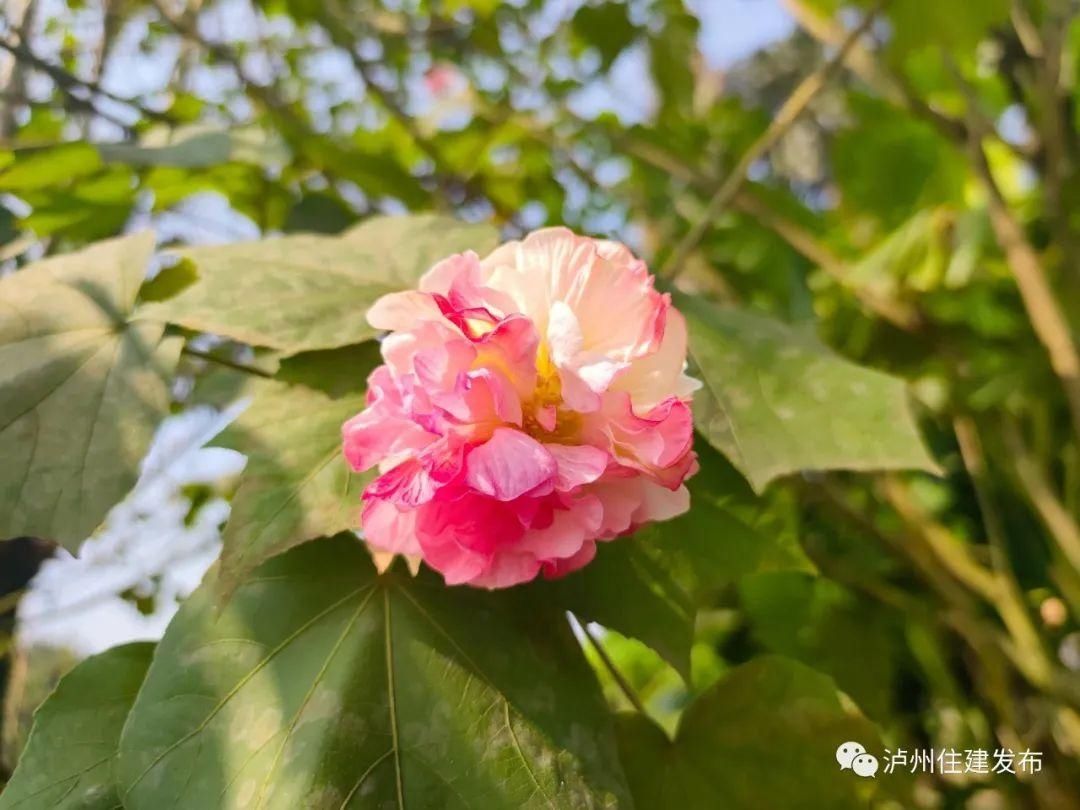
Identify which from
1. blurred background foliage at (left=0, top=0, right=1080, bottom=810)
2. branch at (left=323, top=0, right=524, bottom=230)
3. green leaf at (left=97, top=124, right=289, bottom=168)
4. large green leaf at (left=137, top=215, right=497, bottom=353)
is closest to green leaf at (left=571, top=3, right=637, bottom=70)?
blurred background foliage at (left=0, top=0, right=1080, bottom=810)

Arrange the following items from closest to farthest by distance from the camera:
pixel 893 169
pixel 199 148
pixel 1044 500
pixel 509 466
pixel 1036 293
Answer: pixel 509 466 < pixel 199 148 < pixel 1036 293 < pixel 1044 500 < pixel 893 169

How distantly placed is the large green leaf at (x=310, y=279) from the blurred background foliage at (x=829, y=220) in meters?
0.17

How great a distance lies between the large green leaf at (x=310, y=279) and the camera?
427mm

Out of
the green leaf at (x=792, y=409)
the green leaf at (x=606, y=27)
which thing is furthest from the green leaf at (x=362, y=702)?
the green leaf at (x=606, y=27)

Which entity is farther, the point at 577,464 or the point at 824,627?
the point at 824,627

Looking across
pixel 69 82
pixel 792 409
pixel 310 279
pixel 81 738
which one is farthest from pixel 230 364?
pixel 69 82

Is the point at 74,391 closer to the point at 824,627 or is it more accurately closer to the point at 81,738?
the point at 81,738

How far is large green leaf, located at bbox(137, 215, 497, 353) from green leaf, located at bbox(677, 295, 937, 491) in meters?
0.16

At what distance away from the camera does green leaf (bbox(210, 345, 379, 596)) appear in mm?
350

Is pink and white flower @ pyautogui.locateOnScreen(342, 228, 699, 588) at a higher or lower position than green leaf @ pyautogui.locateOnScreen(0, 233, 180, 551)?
higher

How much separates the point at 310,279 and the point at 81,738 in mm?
258

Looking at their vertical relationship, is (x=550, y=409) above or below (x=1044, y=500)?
above

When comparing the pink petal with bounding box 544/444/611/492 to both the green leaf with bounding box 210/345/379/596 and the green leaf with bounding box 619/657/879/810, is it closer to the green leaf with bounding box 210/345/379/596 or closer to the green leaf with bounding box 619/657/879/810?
the green leaf with bounding box 210/345/379/596

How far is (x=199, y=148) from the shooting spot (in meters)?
0.66
